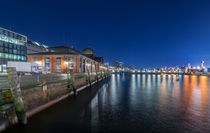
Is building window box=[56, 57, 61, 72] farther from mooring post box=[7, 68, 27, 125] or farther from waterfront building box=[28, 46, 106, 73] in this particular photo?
mooring post box=[7, 68, 27, 125]

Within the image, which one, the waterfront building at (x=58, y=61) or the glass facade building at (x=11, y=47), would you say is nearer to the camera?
the waterfront building at (x=58, y=61)

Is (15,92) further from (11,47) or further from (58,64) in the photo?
(11,47)

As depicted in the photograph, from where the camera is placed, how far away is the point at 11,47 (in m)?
71.5

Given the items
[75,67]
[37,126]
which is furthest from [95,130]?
[75,67]

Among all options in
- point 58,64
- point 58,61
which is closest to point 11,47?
point 58,61

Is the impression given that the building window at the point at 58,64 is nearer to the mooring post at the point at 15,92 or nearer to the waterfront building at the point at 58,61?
the waterfront building at the point at 58,61

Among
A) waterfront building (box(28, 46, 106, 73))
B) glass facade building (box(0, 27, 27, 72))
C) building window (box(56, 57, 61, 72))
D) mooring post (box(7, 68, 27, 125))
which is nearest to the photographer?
mooring post (box(7, 68, 27, 125))

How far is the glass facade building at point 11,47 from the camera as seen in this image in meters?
65.4

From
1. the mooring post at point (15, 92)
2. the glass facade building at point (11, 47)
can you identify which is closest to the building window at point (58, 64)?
the mooring post at point (15, 92)

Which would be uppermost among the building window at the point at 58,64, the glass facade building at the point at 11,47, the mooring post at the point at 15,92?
the glass facade building at the point at 11,47

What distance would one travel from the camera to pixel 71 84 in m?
19.9

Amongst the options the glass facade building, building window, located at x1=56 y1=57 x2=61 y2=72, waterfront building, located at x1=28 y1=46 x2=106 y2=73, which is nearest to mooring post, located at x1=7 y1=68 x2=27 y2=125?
waterfront building, located at x1=28 y1=46 x2=106 y2=73

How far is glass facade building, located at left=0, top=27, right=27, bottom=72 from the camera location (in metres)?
65.4

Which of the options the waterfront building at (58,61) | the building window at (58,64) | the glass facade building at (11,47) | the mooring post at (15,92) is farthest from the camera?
the glass facade building at (11,47)
